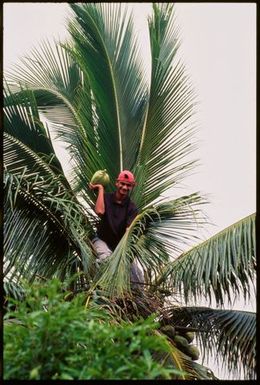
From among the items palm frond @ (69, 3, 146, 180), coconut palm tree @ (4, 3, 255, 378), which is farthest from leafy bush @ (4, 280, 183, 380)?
palm frond @ (69, 3, 146, 180)

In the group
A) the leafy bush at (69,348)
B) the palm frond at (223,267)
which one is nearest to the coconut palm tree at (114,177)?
the palm frond at (223,267)

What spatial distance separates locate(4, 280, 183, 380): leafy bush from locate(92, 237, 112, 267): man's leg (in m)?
3.39

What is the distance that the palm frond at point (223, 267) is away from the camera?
8.92 metres

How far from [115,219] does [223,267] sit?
3.59 feet

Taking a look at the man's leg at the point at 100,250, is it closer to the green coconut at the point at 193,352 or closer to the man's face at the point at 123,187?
the man's face at the point at 123,187

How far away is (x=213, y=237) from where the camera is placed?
30.2ft

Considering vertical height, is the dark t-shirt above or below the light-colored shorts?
above

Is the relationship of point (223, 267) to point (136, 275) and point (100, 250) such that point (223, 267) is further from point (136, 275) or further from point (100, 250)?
point (100, 250)

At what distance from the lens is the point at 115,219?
9461mm

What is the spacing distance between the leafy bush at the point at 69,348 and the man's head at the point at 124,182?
381 cm

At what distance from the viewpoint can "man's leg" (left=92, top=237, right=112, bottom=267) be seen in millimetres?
9102

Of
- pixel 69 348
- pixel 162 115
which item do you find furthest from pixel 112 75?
pixel 69 348

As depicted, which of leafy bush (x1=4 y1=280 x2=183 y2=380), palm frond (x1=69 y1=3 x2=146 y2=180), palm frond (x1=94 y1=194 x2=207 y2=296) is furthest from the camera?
palm frond (x1=69 y1=3 x2=146 y2=180)

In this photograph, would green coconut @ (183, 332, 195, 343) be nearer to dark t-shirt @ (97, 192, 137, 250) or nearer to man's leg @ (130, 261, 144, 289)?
man's leg @ (130, 261, 144, 289)
